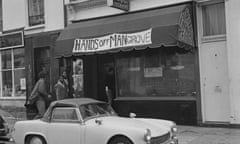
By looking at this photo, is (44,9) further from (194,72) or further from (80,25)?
(194,72)

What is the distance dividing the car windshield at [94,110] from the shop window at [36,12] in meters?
8.42

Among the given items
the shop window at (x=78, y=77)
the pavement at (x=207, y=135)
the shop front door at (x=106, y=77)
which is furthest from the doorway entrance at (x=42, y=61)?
the pavement at (x=207, y=135)

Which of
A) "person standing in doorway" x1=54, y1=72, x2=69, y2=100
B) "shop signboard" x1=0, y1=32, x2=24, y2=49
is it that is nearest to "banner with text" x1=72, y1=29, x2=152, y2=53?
"person standing in doorway" x1=54, y1=72, x2=69, y2=100

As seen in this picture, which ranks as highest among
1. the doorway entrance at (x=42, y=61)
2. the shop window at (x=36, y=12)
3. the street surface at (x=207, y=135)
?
the shop window at (x=36, y=12)

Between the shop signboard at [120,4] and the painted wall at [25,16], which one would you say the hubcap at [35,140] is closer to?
the shop signboard at [120,4]

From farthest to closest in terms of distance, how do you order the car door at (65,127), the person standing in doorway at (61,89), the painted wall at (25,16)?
the painted wall at (25,16), the person standing in doorway at (61,89), the car door at (65,127)

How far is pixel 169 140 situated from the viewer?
7.16 meters

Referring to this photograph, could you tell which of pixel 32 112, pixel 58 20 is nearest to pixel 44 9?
pixel 58 20

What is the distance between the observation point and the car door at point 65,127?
747 cm

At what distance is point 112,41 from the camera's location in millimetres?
11273

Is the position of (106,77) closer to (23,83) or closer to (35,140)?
(23,83)

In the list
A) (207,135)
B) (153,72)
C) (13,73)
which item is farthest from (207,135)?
(13,73)

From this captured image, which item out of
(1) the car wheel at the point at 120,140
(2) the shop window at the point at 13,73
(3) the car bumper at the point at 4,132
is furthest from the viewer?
(2) the shop window at the point at 13,73

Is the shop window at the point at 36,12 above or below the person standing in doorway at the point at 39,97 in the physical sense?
above
